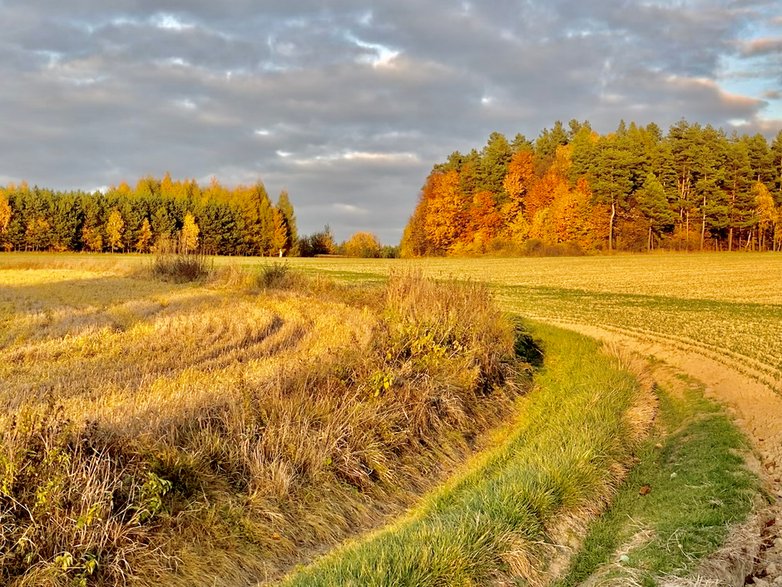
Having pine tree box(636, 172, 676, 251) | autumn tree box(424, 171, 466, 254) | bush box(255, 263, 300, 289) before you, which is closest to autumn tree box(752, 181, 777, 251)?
pine tree box(636, 172, 676, 251)

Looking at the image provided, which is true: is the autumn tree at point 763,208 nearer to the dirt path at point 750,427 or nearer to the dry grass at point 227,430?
the dirt path at point 750,427

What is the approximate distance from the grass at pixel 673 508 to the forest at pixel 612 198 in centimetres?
5698

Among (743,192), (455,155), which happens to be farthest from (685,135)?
(455,155)

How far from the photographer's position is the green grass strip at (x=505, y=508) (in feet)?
14.4

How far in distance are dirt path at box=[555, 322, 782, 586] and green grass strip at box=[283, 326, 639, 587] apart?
1351mm

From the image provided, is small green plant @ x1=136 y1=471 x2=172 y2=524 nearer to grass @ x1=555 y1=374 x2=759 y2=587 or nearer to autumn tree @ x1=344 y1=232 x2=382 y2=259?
grass @ x1=555 y1=374 x2=759 y2=587

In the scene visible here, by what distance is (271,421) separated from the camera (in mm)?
6375

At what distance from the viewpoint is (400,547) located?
15.2 feet

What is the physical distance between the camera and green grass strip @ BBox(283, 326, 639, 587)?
4398 mm

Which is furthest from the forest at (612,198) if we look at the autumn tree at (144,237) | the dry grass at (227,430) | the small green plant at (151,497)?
the small green plant at (151,497)

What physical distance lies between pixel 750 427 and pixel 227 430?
632 centimetres

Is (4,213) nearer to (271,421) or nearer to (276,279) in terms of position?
(276,279)

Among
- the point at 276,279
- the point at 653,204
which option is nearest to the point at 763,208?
the point at 653,204

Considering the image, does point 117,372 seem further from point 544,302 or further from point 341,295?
point 544,302
